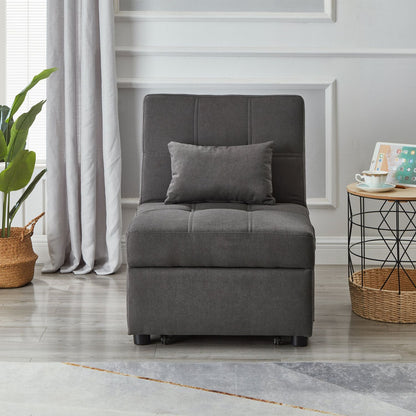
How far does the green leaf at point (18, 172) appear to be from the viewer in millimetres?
3262

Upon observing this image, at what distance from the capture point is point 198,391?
224cm

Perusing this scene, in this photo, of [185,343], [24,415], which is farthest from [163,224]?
[24,415]

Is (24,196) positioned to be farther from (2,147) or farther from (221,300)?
(221,300)

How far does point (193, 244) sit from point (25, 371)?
71 centimetres

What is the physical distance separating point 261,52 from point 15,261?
1612 mm

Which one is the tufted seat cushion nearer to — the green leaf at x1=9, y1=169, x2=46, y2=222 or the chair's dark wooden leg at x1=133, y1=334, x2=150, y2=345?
the chair's dark wooden leg at x1=133, y1=334, x2=150, y2=345

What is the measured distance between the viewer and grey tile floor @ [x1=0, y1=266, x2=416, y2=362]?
2561 millimetres

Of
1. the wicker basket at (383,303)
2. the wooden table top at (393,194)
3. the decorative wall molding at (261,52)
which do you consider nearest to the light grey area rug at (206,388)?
the wicker basket at (383,303)

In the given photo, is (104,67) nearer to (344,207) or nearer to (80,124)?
(80,124)

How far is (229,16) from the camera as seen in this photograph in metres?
3.68

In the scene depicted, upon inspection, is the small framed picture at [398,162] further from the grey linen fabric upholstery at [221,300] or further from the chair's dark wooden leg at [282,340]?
the chair's dark wooden leg at [282,340]

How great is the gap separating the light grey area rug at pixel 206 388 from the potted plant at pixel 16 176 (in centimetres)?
100

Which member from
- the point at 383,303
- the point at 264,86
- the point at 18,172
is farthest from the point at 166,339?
the point at 264,86

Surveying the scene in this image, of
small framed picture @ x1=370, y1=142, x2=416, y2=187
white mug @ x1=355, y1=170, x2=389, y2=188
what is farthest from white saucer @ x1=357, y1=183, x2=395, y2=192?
small framed picture @ x1=370, y1=142, x2=416, y2=187
